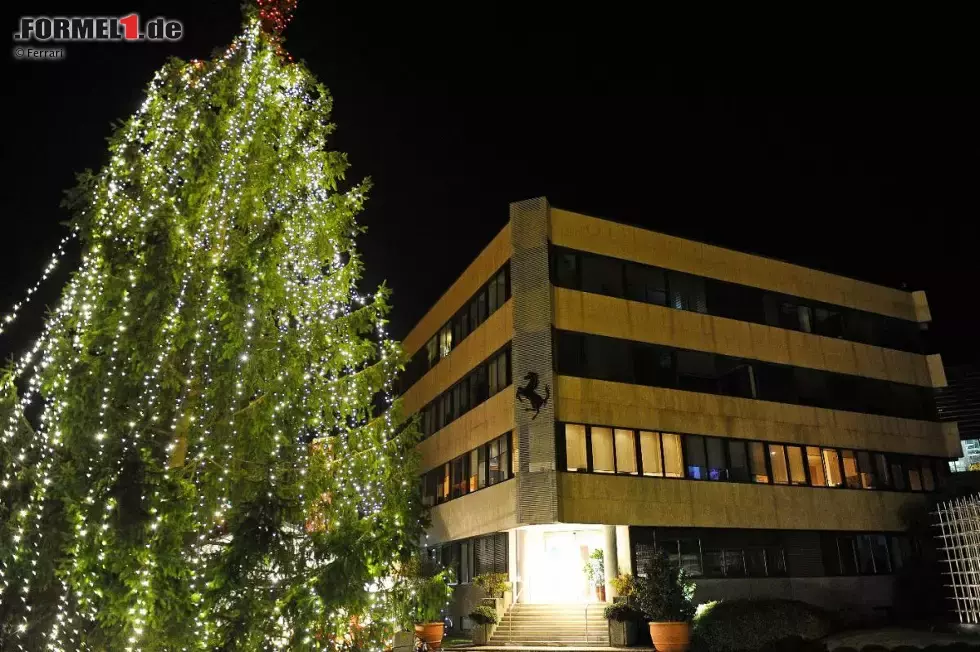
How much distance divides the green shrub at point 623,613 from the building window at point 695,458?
573cm

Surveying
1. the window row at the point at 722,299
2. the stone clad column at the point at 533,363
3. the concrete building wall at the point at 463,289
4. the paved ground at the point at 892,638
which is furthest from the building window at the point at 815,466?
the concrete building wall at the point at 463,289

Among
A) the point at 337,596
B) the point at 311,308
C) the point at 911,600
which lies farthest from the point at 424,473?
the point at 337,596

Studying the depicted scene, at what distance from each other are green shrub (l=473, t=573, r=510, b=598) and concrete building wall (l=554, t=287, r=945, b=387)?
368 inches

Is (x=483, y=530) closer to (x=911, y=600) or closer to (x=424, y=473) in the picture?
(x=424, y=473)

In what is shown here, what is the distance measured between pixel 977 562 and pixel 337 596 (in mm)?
19159

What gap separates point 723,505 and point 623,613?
20.8 ft

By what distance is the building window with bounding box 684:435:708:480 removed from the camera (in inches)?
1030

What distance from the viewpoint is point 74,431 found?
9.28 meters

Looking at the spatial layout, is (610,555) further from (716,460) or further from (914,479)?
(914,479)

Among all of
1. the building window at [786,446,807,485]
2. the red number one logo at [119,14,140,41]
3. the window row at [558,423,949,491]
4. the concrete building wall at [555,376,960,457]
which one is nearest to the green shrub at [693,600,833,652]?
the window row at [558,423,949,491]

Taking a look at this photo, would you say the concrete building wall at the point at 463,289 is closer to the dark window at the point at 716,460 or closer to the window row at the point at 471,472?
the window row at the point at 471,472

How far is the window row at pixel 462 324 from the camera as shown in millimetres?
28844

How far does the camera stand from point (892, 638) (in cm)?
2084

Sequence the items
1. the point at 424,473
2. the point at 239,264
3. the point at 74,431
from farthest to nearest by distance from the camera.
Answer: the point at 424,473 → the point at 239,264 → the point at 74,431
